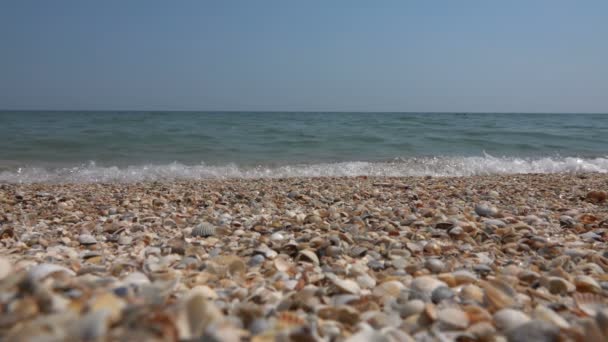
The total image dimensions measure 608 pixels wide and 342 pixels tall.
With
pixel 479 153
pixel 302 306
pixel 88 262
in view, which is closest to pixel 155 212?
pixel 88 262

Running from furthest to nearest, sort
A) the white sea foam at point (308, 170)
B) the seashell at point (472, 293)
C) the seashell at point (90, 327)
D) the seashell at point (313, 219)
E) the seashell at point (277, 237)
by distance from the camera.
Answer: the white sea foam at point (308, 170)
the seashell at point (313, 219)
the seashell at point (277, 237)
the seashell at point (472, 293)
the seashell at point (90, 327)

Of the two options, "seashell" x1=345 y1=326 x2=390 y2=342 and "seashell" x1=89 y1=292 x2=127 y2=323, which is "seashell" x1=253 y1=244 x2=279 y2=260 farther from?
"seashell" x1=89 y1=292 x2=127 y2=323

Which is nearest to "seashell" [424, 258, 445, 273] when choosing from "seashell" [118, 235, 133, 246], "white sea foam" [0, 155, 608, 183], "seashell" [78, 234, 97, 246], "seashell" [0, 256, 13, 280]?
"seashell" [0, 256, 13, 280]

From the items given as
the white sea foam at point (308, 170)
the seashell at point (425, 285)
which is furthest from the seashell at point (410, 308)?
the white sea foam at point (308, 170)

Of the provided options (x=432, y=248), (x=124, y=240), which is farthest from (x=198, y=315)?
(x=124, y=240)

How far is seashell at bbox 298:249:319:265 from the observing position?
81.7 inches

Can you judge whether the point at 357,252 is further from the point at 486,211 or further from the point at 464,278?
the point at 486,211

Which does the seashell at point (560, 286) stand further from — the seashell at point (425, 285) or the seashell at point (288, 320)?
the seashell at point (288, 320)

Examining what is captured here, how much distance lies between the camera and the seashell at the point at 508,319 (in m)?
1.24

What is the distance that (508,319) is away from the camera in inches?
50.0

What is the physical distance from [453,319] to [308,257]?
962 mm

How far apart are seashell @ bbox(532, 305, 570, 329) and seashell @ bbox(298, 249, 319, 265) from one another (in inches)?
41.8

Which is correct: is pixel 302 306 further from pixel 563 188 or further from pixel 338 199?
pixel 563 188

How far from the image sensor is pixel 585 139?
1559 centimetres
